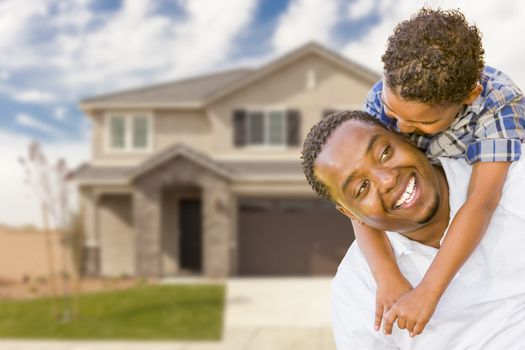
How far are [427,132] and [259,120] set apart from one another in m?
19.8

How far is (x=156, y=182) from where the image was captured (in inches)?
808

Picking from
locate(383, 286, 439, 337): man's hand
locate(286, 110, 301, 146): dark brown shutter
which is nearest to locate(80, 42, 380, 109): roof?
locate(286, 110, 301, 146): dark brown shutter

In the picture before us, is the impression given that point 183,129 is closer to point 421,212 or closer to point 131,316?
point 131,316

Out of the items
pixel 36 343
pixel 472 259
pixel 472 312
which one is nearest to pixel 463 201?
pixel 472 259

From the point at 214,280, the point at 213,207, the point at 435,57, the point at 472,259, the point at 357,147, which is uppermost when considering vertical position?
the point at 435,57

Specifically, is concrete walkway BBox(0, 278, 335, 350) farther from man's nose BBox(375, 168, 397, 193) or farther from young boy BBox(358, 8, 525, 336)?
man's nose BBox(375, 168, 397, 193)

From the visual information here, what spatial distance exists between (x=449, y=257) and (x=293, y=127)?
19.6 metres

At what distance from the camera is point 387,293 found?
204 centimetres

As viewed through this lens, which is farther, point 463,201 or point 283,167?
point 283,167

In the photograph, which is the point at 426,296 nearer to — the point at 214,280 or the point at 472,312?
the point at 472,312

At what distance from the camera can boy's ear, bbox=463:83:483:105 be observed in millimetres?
2006

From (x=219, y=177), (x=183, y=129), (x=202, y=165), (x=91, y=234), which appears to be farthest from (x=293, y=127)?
(x=91, y=234)

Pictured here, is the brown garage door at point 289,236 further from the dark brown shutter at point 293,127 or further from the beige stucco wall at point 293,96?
the dark brown shutter at point 293,127

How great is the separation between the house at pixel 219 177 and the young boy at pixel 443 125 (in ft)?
59.2
